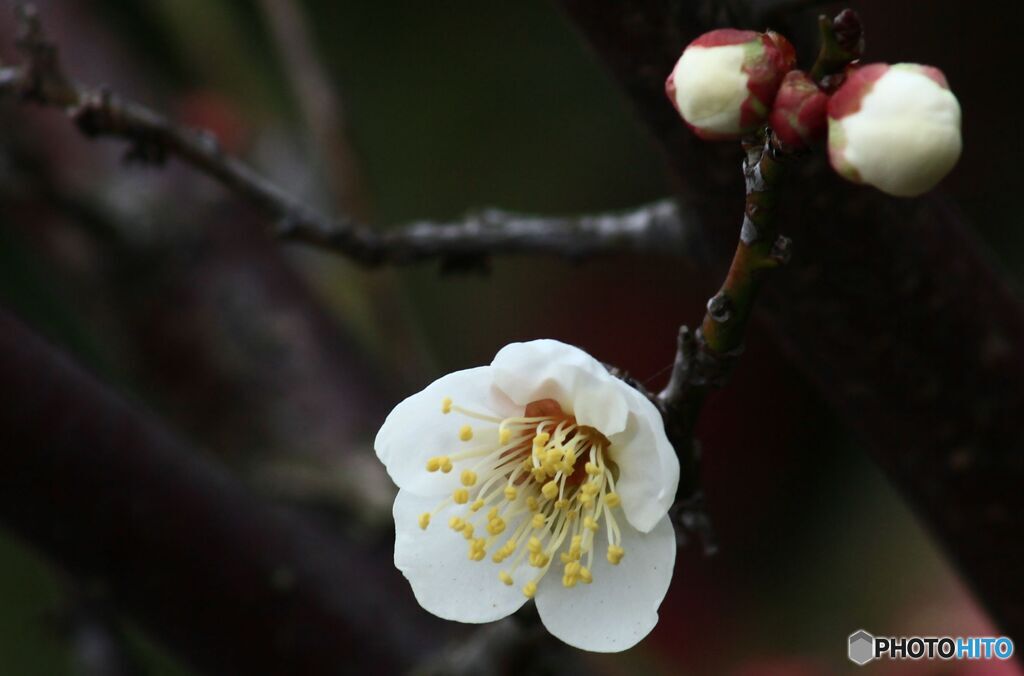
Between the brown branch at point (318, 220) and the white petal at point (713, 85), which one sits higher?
the white petal at point (713, 85)

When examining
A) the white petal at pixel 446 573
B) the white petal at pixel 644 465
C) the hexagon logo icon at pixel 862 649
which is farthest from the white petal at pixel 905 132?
the hexagon logo icon at pixel 862 649

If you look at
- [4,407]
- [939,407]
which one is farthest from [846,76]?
[4,407]

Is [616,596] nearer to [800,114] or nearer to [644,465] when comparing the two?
[644,465]

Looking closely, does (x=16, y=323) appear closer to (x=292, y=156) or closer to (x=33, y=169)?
(x=33, y=169)

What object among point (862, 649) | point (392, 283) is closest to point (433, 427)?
point (862, 649)

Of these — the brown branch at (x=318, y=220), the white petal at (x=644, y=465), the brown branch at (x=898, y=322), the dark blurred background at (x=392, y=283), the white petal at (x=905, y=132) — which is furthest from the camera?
the dark blurred background at (x=392, y=283)

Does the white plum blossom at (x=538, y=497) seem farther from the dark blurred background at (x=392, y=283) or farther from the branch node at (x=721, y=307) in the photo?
the dark blurred background at (x=392, y=283)
